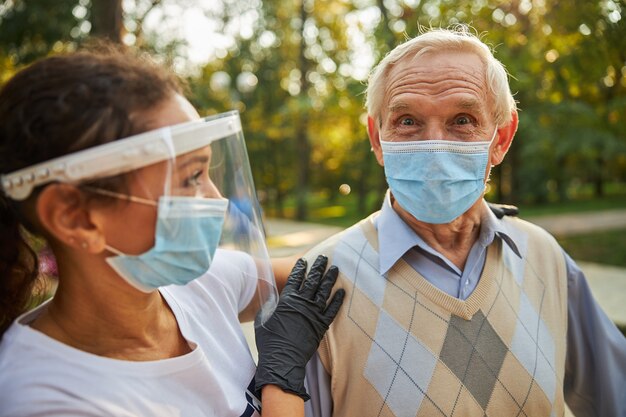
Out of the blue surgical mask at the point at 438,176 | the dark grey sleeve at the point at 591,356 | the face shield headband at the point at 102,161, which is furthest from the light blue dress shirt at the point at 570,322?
the face shield headband at the point at 102,161

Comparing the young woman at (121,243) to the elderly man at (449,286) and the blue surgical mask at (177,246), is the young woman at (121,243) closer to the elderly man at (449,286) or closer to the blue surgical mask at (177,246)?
the blue surgical mask at (177,246)

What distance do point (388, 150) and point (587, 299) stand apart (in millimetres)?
999

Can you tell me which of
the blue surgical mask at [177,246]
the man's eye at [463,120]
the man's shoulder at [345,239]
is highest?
the man's eye at [463,120]

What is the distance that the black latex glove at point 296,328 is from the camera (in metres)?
1.62

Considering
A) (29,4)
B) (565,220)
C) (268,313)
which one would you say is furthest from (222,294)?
(565,220)

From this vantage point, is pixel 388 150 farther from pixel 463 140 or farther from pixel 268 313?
pixel 268 313

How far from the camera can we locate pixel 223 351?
1632 millimetres

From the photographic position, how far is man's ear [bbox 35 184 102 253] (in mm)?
1266

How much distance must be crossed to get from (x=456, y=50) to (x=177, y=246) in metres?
1.20

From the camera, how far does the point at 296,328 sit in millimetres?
1697

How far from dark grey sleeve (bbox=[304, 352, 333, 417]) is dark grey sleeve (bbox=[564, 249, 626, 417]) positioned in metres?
1.02

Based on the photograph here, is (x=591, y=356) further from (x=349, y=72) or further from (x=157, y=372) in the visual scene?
(x=349, y=72)

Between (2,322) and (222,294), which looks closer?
(2,322)

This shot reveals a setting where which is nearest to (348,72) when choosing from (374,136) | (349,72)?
(349,72)
